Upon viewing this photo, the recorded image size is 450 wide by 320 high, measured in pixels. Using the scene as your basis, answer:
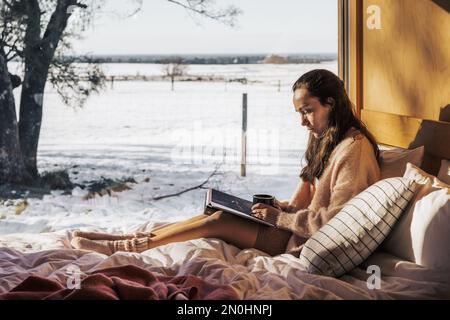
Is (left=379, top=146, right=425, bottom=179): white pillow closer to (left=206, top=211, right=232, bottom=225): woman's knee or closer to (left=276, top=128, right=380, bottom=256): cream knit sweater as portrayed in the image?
(left=276, top=128, right=380, bottom=256): cream knit sweater

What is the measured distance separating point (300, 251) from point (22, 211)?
2007 mm

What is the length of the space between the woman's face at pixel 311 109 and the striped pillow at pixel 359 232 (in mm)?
456

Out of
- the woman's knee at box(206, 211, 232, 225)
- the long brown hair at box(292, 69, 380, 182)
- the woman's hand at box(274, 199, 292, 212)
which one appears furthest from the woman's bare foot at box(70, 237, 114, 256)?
the long brown hair at box(292, 69, 380, 182)

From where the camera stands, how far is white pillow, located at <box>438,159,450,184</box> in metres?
2.23

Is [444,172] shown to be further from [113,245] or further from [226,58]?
[226,58]

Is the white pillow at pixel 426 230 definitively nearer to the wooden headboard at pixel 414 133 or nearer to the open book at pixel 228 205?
the wooden headboard at pixel 414 133

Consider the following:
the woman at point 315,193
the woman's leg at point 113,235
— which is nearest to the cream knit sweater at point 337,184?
the woman at point 315,193

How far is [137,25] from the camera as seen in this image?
138 inches

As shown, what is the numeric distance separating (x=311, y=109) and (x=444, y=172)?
1.71ft

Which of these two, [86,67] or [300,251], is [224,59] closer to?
[86,67]

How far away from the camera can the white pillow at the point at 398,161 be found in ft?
7.66

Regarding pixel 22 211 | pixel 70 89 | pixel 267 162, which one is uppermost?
pixel 70 89
